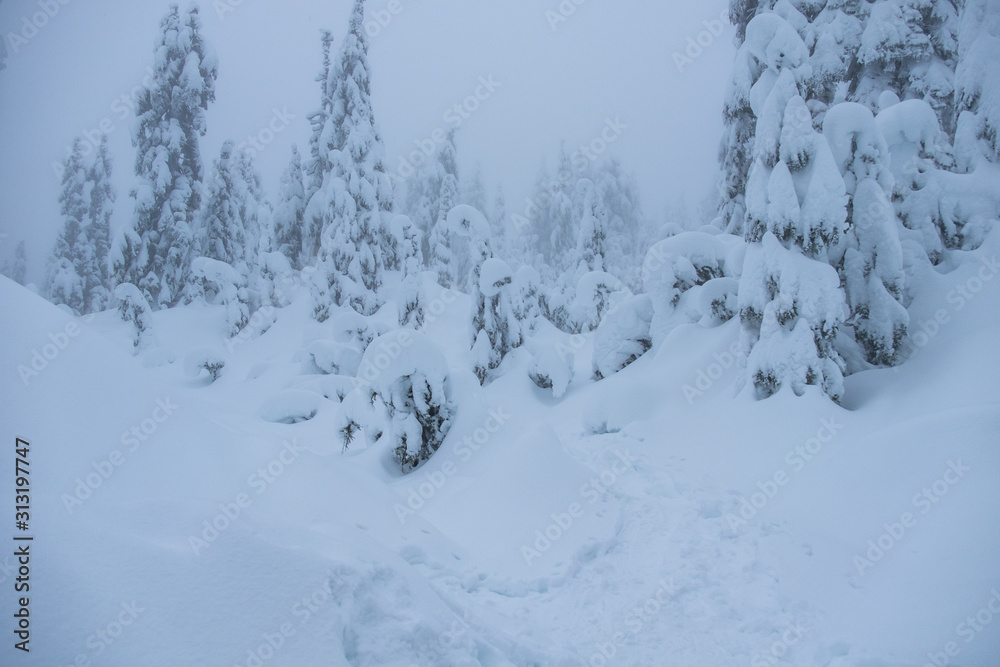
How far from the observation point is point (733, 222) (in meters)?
15.7

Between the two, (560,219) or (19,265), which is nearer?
(560,219)

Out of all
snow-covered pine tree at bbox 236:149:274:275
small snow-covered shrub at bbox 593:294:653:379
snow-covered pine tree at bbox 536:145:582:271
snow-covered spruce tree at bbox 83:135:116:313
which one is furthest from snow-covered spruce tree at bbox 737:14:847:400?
snow-covered spruce tree at bbox 83:135:116:313

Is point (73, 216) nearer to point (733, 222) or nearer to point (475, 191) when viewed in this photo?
point (475, 191)

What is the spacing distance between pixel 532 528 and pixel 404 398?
407 cm

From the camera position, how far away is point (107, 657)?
7.39 feet

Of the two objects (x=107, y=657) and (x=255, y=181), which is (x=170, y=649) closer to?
(x=107, y=657)

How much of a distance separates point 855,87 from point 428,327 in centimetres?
1643

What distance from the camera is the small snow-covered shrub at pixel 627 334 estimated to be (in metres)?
13.2

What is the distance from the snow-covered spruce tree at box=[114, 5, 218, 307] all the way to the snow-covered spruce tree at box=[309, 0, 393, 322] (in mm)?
7725

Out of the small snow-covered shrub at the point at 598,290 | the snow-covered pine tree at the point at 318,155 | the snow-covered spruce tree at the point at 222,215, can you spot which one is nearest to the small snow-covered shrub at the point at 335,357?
the small snow-covered shrub at the point at 598,290

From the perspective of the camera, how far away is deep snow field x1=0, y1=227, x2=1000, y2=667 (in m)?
2.74

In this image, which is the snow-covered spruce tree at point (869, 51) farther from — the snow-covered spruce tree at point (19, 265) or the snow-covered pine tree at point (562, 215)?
the snow-covered spruce tree at point (19, 265)

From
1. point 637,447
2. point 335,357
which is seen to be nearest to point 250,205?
point 335,357

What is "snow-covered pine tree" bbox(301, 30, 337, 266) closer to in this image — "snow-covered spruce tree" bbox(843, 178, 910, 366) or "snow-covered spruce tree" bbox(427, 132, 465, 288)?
"snow-covered spruce tree" bbox(427, 132, 465, 288)
